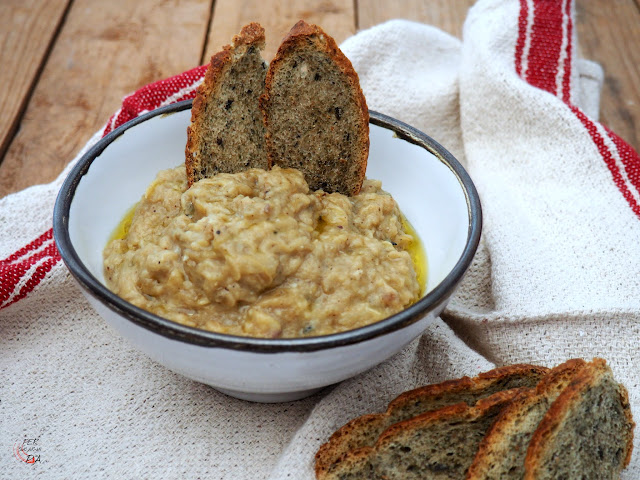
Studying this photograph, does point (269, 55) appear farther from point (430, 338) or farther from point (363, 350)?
point (363, 350)

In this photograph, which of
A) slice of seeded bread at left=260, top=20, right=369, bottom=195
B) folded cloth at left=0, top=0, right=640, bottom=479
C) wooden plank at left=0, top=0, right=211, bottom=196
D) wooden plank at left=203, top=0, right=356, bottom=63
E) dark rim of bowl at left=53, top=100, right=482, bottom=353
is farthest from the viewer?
wooden plank at left=203, top=0, right=356, bottom=63

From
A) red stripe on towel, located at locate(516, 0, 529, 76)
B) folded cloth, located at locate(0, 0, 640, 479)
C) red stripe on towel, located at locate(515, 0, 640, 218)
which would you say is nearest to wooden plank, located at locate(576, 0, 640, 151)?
folded cloth, located at locate(0, 0, 640, 479)

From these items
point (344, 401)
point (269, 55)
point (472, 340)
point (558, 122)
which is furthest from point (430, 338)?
point (269, 55)

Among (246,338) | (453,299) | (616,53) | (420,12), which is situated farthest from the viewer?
(420,12)

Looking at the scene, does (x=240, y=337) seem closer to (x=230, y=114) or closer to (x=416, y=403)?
(x=416, y=403)

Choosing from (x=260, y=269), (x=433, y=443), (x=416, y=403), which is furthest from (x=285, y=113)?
(x=433, y=443)

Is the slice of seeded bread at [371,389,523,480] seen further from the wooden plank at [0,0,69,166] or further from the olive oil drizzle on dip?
the wooden plank at [0,0,69,166]

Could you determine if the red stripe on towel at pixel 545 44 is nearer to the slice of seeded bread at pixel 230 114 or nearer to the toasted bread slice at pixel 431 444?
the slice of seeded bread at pixel 230 114
